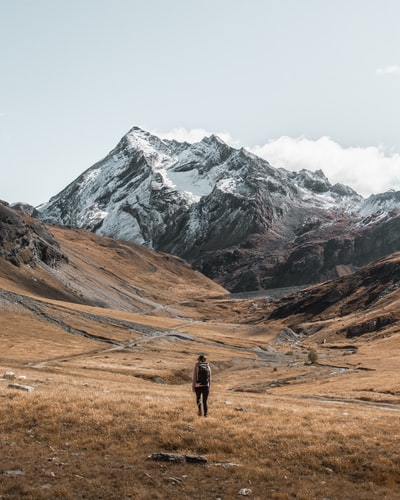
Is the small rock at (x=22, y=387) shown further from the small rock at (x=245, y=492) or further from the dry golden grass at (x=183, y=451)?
the small rock at (x=245, y=492)

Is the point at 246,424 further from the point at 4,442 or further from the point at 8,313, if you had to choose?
the point at 8,313

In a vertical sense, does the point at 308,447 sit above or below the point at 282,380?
above

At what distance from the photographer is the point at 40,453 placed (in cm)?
2127

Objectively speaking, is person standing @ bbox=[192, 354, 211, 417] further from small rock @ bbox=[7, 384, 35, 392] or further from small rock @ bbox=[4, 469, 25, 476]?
small rock @ bbox=[7, 384, 35, 392]

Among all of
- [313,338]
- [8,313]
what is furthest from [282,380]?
[313,338]

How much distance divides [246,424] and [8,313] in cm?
12397

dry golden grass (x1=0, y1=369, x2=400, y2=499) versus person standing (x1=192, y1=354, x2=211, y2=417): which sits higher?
person standing (x1=192, y1=354, x2=211, y2=417)

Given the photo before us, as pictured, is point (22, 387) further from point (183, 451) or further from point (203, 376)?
point (183, 451)

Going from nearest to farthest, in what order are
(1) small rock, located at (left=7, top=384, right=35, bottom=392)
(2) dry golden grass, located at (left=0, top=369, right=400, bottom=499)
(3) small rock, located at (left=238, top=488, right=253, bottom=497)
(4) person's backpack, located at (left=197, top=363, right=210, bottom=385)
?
(3) small rock, located at (left=238, top=488, right=253, bottom=497), (2) dry golden grass, located at (left=0, top=369, right=400, bottom=499), (4) person's backpack, located at (left=197, top=363, right=210, bottom=385), (1) small rock, located at (left=7, top=384, right=35, bottom=392)

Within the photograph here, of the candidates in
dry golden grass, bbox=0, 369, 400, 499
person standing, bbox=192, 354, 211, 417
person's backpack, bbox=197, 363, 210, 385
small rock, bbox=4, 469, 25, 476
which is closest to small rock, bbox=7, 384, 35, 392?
dry golden grass, bbox=0, 369, 400, 499

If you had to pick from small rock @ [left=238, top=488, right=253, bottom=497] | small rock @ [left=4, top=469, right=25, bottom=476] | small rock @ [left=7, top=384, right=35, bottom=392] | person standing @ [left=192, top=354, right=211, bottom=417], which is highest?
person standing @ [left=192, top=354, right=211, bottom=417]

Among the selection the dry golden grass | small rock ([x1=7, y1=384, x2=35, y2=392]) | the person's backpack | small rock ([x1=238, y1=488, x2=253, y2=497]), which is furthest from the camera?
small rock ([x1=7, y1=384, x2=35, y2=392])

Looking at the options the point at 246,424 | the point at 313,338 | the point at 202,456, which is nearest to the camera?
the point at 202,456

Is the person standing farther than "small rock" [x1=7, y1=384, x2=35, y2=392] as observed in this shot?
No
